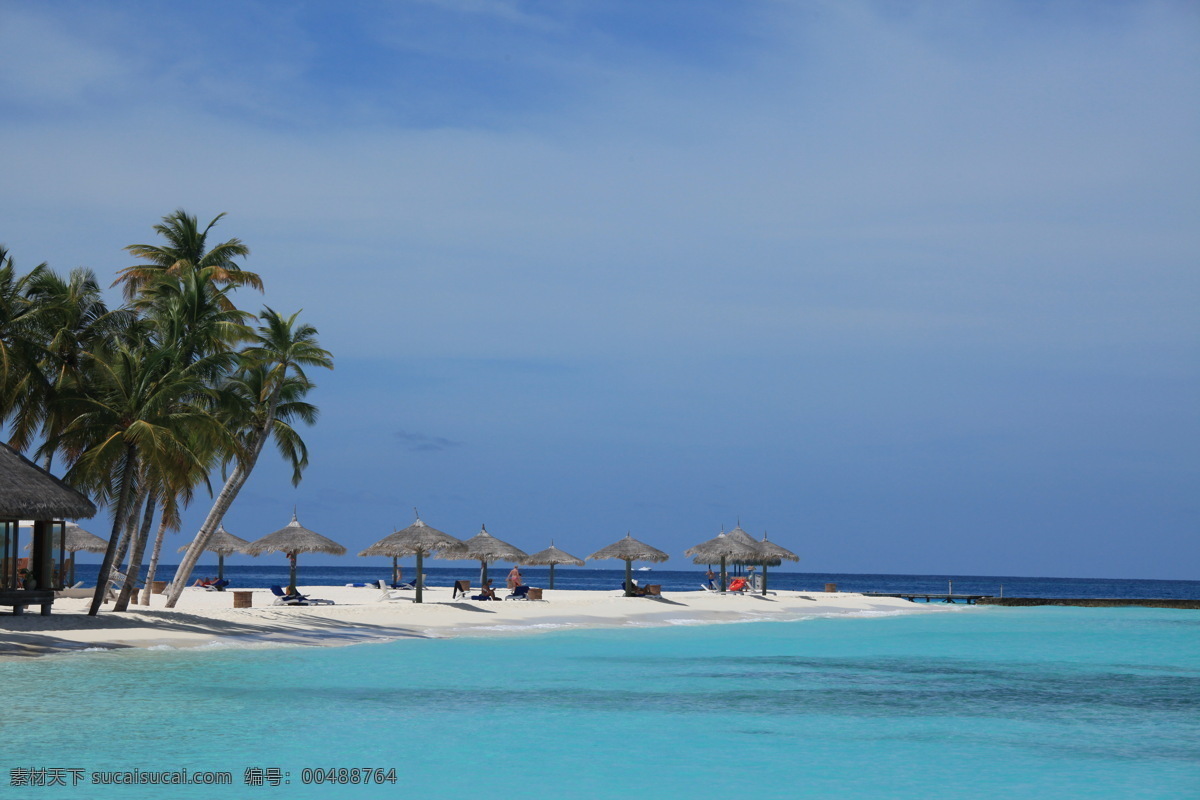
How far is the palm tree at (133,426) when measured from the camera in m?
23.3

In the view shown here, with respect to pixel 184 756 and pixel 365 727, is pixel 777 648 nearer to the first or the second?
pixel 365 727

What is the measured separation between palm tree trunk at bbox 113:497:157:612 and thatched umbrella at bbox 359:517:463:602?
24.0 ft

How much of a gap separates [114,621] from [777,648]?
1484cm

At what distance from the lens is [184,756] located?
40.0ft

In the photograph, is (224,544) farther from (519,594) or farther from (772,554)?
(772,554)

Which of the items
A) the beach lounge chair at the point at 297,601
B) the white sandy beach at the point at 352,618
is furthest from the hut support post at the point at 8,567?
the beach lounge chair at the point at 297,601

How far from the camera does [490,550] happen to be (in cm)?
3784

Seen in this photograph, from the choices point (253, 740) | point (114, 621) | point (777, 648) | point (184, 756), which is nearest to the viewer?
point (184, 756)

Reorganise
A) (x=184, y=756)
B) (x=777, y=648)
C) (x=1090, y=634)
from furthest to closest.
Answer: (x=1090, y=634) → (x=777, y=648) → (x=184, y=756)

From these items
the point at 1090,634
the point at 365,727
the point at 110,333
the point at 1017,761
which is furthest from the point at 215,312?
the point at 1090,634

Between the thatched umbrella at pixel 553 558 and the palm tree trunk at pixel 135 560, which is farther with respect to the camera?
the thatched umbrella at pixel 553 558

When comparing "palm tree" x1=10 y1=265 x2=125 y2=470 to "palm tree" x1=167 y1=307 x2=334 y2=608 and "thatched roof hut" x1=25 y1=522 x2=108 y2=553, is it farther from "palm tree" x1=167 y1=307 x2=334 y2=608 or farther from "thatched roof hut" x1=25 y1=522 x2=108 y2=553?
"thatched roof hut" x1=25 y1=522 x2=108 y2=553

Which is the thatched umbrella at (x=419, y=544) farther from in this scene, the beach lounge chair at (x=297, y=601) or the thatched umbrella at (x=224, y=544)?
the thatched umbrella at (x=224, y=544)

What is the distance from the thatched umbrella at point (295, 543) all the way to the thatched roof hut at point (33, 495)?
1008 cm
